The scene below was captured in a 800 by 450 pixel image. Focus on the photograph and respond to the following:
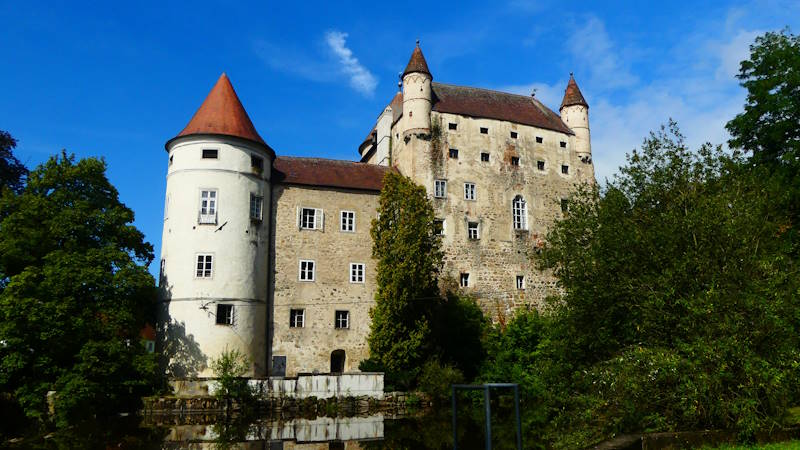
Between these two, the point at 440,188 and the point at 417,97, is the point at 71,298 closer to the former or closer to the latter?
the point at 440,188

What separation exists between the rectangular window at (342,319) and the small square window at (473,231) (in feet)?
27.8

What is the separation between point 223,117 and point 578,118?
22492 mm

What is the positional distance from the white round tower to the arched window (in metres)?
14.5

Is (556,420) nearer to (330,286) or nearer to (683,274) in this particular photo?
(683,274)

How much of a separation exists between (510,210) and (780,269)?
22.0 m

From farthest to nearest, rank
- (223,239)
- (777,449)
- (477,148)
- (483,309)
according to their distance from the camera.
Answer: (477,148)
(483,309)
(223,239)
(777,449)

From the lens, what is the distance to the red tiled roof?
32.1 meters

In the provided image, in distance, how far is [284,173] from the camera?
3212 cm

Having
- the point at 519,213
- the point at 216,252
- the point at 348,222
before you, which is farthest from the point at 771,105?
the point at 216,252

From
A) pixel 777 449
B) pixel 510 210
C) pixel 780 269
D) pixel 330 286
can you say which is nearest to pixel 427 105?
pixel 510 210

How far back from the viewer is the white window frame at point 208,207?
28484mm

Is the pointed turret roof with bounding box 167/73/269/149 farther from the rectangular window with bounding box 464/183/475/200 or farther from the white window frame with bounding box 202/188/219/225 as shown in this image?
the rectangular window with bounding box 464/183/475/200

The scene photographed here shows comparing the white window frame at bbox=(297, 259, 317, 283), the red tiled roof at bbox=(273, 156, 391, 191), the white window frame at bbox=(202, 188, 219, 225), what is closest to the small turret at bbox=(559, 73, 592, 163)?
the red tiled roof at bbox=(273, 156, 391, 191)

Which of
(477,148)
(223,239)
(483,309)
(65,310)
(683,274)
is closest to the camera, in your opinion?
(683,274)
